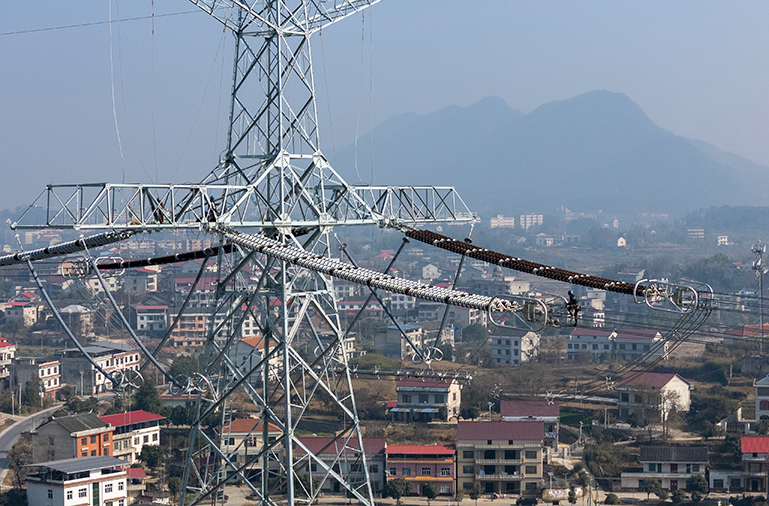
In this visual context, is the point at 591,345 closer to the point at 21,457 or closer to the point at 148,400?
the point at 148,400

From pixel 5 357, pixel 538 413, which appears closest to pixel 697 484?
pixel 538 413

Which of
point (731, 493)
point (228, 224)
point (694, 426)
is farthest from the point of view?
point (694, 426)

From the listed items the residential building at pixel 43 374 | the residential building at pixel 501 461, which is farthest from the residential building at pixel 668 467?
the residential building at pixel 43 374

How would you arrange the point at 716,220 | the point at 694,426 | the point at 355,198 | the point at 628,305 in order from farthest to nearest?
the point at 716,220, the point at 628,305, the point at 694,426, the point at 355,198

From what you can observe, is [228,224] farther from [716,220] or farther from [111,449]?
[716,220]

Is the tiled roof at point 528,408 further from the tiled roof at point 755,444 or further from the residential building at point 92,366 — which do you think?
the residential building at point 92,366

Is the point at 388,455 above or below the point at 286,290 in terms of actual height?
below

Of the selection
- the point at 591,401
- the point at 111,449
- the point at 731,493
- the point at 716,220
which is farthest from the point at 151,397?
the point at 716,220
